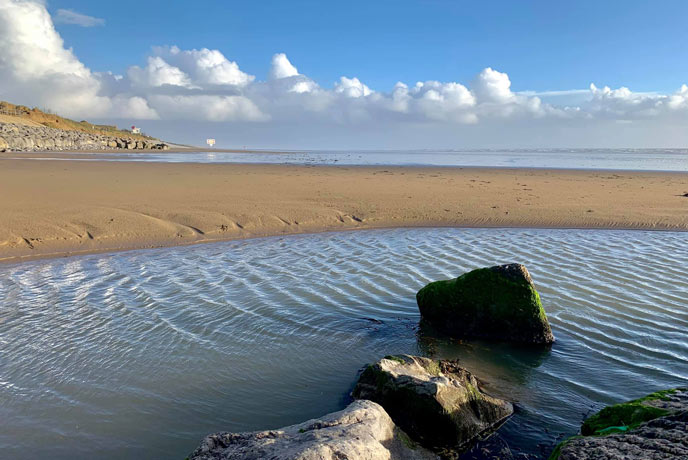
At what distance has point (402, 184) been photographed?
1975 centimetres

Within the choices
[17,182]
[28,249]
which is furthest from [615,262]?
[17,182]

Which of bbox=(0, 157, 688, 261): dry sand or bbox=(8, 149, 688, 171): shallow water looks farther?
bbox=(8, 149, 688, 171): shallow water

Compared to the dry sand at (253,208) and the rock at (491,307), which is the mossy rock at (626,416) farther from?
the dry sand at (253,208)

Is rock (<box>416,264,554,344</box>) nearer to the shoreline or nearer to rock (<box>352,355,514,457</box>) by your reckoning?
rock (<box>352,355,514,457</box>)

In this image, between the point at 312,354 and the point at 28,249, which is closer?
the point at 312,354

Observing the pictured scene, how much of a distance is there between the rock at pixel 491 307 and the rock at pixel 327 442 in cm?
247

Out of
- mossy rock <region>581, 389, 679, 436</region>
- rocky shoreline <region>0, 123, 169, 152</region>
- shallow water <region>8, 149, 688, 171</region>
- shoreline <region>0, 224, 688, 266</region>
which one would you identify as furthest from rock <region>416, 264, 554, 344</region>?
rocky shoreline <region>0, 123, 169, 152</region>

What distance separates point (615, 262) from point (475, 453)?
6395 mm

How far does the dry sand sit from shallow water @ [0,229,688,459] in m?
1.47

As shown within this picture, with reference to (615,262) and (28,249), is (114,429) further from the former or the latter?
(615,262)

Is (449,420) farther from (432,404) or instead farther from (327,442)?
(327,442)

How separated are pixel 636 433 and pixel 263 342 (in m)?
3.51

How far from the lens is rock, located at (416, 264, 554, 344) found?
5277 mm

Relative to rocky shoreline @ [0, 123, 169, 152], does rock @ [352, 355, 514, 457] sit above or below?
below
